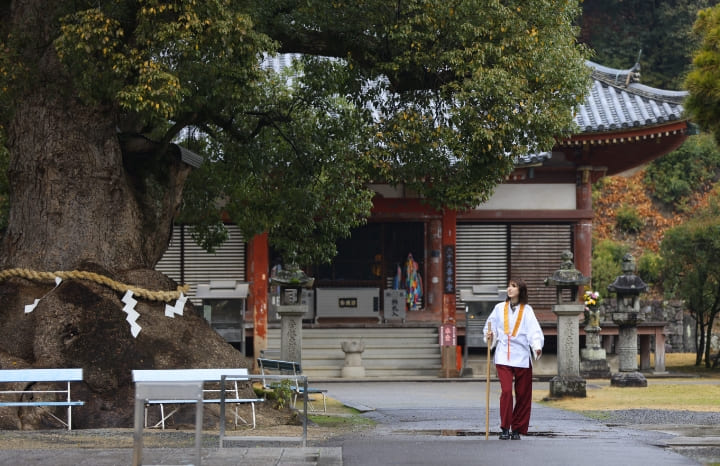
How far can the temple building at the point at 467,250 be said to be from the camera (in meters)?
25.9

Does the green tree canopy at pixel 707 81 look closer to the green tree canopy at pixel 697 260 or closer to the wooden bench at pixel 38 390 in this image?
the wooden bench at pixel 38 390

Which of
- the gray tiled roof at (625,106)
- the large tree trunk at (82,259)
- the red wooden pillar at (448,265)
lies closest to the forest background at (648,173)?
the gray tiled roof at (625,106)

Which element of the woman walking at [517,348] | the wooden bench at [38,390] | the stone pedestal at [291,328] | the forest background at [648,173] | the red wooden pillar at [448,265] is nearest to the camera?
the woman walking at [517,348]

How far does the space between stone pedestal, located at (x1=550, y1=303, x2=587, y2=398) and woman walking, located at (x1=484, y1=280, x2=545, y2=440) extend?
6.73 m

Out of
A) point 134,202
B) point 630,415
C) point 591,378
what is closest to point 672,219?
point 591,378

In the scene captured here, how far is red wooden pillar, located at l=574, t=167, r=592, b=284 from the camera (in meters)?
26.7

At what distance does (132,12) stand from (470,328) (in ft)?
49.9

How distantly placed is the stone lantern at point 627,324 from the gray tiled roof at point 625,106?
4.36 meters

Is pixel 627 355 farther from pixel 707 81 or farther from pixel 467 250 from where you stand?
pixel 707 81

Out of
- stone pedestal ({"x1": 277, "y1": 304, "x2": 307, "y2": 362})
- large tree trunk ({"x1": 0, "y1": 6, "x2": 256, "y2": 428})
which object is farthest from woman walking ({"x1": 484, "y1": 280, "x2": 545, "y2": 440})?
stone pedestal ({"x1": 277, "y1": 304, "x2": 307, "y2": 362})

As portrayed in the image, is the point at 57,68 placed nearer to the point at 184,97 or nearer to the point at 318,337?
the point at 184,97

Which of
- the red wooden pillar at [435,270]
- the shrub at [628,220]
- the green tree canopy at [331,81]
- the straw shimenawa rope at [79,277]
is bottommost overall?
the straw shimenawa rope at [79,277]

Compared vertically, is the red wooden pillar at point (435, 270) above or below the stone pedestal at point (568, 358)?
above

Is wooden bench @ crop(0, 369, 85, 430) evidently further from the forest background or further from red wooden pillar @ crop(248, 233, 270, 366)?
the forest background
